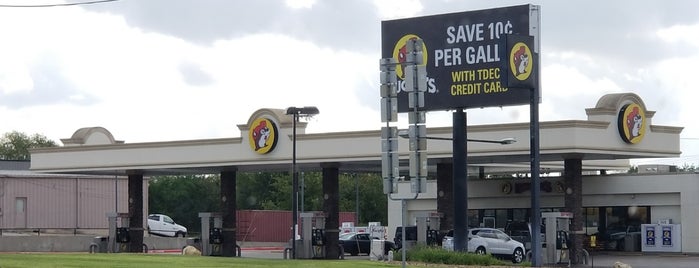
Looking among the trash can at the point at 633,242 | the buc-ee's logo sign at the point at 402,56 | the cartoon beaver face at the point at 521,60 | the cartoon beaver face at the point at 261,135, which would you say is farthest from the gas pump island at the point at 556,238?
the trash can at the point at 633,242

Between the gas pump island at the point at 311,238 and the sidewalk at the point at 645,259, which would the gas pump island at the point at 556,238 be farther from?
the gas pump island at the point at 311,238

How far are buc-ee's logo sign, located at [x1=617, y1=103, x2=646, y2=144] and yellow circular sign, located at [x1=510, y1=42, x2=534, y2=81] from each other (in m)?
10.4

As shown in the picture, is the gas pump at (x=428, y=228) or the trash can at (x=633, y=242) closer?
the gas pump at (x=428, y=228)

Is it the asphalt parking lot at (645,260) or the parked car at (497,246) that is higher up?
the parked car at (497,246)

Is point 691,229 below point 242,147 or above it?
below

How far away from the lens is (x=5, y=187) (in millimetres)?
75438

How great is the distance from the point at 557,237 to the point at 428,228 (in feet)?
21.1

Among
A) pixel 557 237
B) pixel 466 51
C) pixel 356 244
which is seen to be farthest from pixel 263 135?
pixel 466 51

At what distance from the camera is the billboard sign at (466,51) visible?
4034cm

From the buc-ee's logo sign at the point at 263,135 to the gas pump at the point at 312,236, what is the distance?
3.31 meters

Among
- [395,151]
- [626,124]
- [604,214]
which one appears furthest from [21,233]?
[395,151]

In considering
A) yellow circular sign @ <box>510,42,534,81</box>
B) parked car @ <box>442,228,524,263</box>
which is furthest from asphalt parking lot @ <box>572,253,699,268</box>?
yellow circular sign @ <box>510,42,534,81</box>

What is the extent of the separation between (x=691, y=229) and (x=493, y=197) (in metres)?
9.89

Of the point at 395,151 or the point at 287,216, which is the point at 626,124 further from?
the point at 287,216
